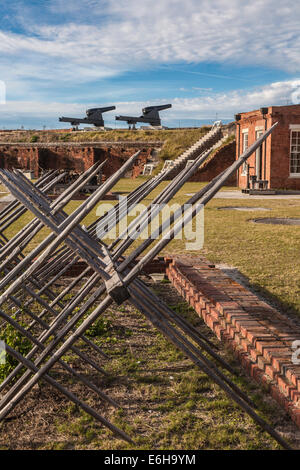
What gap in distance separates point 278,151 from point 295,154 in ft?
2.74

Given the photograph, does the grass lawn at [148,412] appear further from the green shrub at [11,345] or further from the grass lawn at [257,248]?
the grass lawn at [257,248]

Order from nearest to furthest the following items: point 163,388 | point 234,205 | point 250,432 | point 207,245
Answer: point 250,432 → point 163,388 → point 207,245 → point 234,205

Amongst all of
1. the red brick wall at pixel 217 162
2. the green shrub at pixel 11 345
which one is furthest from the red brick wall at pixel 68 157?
the green shrub at pixel 11 345

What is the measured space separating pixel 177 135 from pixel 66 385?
33.1m

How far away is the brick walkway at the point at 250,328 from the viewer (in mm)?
2879

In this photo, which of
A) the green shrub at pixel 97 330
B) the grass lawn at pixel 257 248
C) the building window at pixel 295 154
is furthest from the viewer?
the building window at pixel 295 154

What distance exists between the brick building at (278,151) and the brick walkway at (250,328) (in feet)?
47.5

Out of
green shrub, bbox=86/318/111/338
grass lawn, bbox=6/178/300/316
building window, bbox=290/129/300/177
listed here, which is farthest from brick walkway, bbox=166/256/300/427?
building window, bbox=290/129/300/177

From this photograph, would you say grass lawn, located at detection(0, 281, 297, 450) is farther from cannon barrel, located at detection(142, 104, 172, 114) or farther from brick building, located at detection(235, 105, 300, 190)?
cannon barrel, located at detection(142, 104, 172, 114)

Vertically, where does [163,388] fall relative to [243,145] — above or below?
below

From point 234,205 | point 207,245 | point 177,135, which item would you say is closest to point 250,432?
point 207,245

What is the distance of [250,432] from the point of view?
8.41ft

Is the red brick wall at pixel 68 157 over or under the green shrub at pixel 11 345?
over
